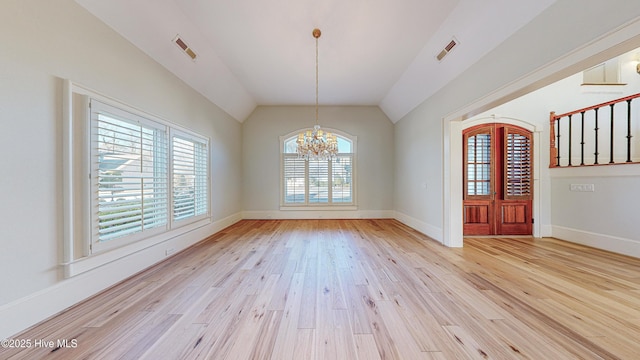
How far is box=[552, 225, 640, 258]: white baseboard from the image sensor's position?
3230mm

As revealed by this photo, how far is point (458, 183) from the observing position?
380cm

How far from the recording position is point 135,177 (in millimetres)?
2674

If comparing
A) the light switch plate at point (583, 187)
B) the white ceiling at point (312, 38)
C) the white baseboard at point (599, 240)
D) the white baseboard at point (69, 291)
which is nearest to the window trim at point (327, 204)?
the white ceiling at point (312, 38)

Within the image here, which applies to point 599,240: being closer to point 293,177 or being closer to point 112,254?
point 293,177

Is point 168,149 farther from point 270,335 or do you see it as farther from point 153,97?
point 270,335

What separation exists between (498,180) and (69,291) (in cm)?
659

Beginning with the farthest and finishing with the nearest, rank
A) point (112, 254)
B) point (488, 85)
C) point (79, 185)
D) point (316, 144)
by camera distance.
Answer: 1. point (316, 144)
2. point (488, 85)
3. point (112, 254)
4. point (79, 185)

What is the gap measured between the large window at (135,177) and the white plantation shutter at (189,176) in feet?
0.05

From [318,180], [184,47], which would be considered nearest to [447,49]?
[184,47]

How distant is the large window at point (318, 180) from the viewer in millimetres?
6566

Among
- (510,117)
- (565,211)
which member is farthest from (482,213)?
(510,117)

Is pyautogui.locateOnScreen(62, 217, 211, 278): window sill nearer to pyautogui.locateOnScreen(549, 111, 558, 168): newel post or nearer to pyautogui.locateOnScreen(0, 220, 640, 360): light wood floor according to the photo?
pyautogui.locateOnScreen(0, 220, 640, 360): light wood floor

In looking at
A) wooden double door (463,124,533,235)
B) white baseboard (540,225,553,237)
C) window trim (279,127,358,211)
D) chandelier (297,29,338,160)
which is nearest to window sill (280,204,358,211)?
window trim (279,127,358,211)

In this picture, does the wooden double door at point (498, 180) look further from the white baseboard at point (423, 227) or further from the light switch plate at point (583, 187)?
the white baseboard at point (423, 227)
